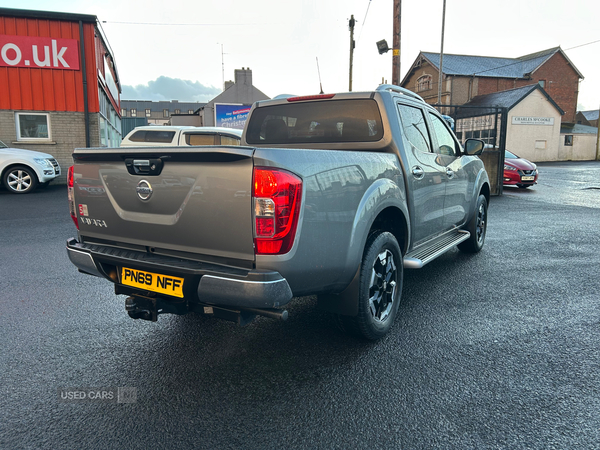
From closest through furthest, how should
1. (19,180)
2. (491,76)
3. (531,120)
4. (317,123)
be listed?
(317,123) < (19,180) < (531,120) < (491,76)

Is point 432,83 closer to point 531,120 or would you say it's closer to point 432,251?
point 531,120

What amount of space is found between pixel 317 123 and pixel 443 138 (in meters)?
1.67

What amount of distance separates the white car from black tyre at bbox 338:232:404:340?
1294 cm

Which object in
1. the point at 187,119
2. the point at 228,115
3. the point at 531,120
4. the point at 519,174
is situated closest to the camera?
the point at 519,174

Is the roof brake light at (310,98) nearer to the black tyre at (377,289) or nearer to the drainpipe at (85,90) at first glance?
the black tyre at (377,289)

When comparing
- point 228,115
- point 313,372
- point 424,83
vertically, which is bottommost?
point 313,372

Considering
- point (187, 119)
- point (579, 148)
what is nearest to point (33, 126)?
point (187, 119)

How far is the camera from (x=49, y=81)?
16438 mm

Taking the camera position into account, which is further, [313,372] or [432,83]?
[432,83]

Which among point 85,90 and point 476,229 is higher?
point 85,90

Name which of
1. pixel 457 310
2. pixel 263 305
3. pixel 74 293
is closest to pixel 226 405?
pixel 263 305

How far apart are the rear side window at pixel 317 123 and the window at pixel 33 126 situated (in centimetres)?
1512

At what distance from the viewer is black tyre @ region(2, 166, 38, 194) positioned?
42.8ft

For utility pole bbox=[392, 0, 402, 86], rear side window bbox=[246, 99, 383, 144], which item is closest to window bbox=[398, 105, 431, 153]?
rear side window bbox=[246, 99, 383, 144]
